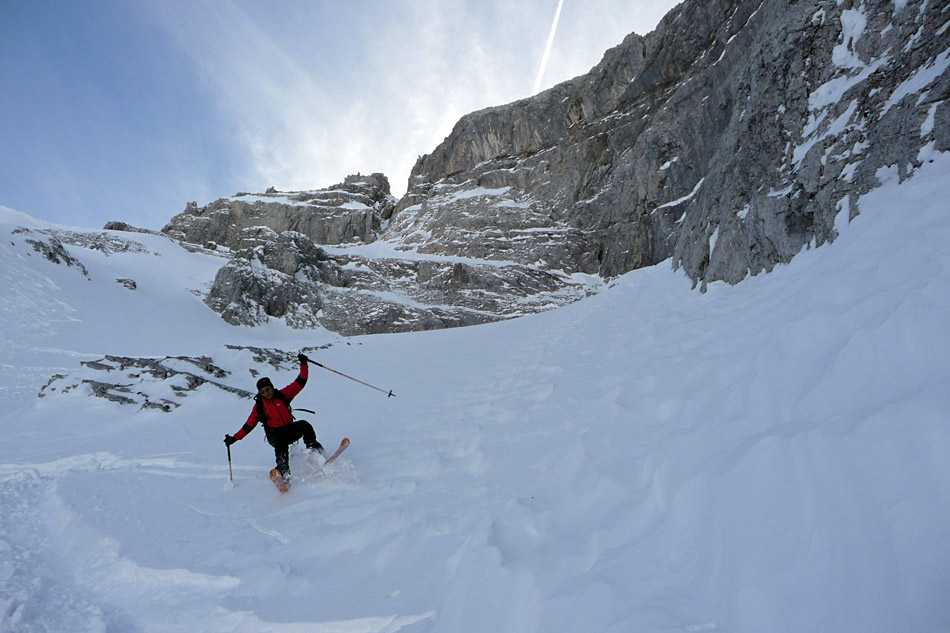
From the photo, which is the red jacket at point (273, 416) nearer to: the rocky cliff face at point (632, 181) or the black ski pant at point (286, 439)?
the black ski pant at point (286, 439)

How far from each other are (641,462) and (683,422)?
1.96ft

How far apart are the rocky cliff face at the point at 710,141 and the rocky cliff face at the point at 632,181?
0.07 metres

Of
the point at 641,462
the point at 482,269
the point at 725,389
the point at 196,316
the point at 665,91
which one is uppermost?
the point at 665,91

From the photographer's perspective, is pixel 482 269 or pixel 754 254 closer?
pixel 754 254

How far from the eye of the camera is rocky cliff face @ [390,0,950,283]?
6.82 m

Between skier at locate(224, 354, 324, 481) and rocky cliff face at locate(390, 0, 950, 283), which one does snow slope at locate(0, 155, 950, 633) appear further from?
rocky cliff face at locate(390, 0, 950, 283)

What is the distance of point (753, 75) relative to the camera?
13.2 m

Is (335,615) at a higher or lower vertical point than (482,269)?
lower

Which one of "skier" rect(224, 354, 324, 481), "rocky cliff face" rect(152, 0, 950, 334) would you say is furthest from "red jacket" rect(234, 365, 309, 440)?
"rocky cliff face" rect(152, 0, 950, 334)

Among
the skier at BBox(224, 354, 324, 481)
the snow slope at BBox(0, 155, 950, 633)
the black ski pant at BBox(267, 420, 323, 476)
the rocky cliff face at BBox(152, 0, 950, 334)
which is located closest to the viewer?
the snow slope at BBox(0, 155, 950, 633)

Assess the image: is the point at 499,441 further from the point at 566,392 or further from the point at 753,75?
the point at 753,75

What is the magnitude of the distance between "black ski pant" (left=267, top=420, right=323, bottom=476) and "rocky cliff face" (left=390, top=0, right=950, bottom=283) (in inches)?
341

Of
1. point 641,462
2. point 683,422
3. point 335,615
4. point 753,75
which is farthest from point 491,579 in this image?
point 753,75

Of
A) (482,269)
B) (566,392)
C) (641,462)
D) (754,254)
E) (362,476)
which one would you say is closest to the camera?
(641,462)
